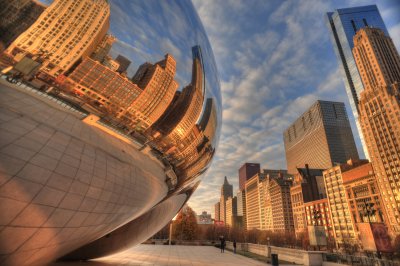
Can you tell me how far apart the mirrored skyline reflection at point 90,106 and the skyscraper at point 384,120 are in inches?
4071

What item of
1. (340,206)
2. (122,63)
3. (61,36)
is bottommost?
(61,36)

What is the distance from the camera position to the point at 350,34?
18300 centimetres

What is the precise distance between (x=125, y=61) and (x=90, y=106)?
0.45 meters

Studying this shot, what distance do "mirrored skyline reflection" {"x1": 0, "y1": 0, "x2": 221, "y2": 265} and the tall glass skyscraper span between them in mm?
199685

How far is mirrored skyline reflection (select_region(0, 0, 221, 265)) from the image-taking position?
1523mm

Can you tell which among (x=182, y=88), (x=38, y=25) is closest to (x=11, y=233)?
(x=38, y=25)

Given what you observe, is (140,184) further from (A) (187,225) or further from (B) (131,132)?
(A) (187,225)

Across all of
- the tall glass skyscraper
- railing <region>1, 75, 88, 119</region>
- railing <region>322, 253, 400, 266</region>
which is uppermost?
the tall glass skyscraper

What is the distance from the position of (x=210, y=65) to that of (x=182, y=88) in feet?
2.45

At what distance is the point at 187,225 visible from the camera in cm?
6562

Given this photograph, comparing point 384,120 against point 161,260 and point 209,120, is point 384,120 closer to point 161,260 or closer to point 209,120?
point 161,260

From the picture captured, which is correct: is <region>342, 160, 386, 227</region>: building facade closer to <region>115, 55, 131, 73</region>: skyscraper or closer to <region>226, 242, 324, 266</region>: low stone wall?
<region>226, 242, 324, 266</region>: low stone wall

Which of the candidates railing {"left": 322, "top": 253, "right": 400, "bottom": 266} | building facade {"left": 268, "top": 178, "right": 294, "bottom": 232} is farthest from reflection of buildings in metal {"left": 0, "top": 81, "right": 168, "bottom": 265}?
building facade {"left": 268, "top": 178, "right": 294, "bottom": 232}

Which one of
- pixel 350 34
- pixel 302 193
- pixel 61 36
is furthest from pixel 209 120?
pixel 350 34
